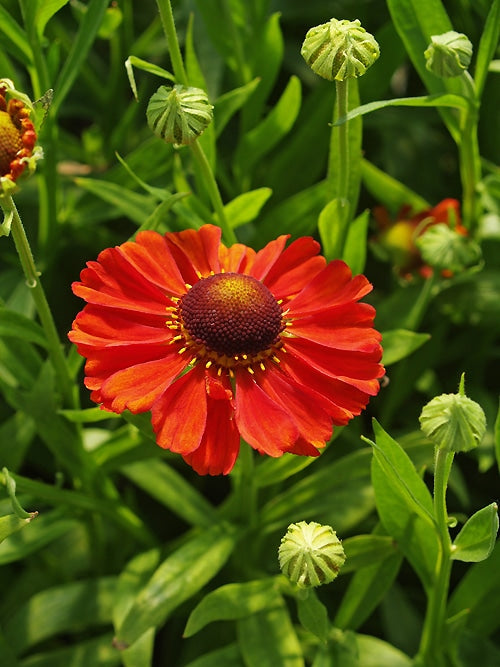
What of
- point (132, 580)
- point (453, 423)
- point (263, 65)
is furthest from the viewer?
point (263, 65)

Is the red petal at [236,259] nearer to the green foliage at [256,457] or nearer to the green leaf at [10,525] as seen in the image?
the green foliage at [256,457]

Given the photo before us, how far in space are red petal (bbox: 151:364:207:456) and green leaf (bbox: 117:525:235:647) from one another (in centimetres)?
22

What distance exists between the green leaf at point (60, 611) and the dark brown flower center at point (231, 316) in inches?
14.5

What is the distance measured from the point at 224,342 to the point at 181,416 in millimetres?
84

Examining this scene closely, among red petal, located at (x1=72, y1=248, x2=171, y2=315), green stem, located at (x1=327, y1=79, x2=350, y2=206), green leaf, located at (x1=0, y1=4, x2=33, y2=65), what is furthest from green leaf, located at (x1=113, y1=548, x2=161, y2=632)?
green leaf, located at (x1=0, y1=4, x2=33, y2=65)

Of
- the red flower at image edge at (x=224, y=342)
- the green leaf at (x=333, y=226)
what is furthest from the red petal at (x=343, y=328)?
the green leaf at (x=333, y=226)

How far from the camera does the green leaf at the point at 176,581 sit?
890 mm

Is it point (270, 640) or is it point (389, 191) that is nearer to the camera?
point (270, 640)

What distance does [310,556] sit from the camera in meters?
0.73

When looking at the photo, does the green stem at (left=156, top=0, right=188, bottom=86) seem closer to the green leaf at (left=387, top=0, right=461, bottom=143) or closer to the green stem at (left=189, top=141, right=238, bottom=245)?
the green stem at (left=189, top=141, right=238, bottom=245)

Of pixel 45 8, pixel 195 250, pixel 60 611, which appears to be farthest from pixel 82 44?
pixel 60 611

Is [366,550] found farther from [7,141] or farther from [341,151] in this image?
[7,141]

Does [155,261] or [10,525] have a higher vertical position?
[155,261]

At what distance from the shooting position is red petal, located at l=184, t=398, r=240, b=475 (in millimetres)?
750
